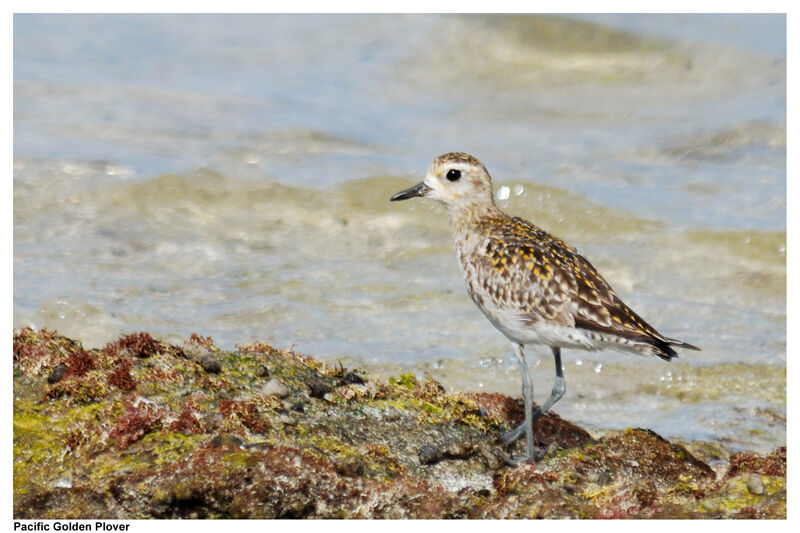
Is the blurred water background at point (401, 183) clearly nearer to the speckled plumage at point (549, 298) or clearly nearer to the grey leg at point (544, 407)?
the grey leg at point (544, 407)

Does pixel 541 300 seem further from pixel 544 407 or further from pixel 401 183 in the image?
pixel 401 183

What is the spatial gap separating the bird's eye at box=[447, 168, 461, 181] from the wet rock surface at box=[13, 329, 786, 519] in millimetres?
2511

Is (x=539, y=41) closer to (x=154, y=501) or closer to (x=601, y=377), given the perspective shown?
(x=601, y=377)

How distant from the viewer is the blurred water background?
546 inches

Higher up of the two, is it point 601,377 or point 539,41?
point 539,41

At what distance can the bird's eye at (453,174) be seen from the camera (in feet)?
34.7

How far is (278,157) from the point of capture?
21.0 m

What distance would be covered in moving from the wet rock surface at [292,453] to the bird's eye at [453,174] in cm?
251

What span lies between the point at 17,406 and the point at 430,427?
3561 mm

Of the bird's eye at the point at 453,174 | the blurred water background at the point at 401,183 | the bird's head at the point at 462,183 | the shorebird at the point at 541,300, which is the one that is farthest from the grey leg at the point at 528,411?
the blurred water background at the point at 401,183

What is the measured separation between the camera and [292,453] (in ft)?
24.0

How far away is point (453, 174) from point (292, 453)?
437 cm

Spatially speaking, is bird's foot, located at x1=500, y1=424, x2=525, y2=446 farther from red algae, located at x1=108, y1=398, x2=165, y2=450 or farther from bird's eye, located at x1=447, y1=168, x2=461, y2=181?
red algae, located at x1=108, y1=398, x2=165, y2=450

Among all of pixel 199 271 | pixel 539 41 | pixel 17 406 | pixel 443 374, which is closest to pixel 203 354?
pixel 17 406
